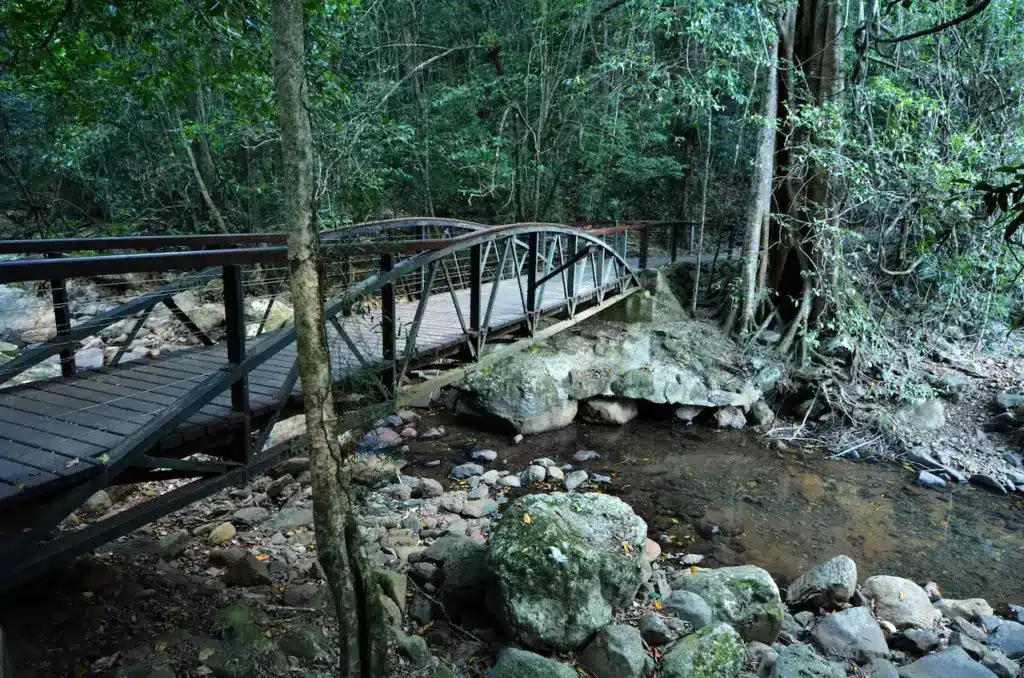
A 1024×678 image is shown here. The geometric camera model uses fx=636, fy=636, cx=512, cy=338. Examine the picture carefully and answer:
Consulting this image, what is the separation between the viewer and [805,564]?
224 inches

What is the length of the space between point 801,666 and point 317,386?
3261 millimetres

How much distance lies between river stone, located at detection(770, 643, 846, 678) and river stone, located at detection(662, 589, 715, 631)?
21.4 inches

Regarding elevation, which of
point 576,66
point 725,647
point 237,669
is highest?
point 576,66

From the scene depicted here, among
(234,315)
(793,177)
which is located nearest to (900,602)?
(234,315)

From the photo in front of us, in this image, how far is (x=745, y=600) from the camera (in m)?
4.56

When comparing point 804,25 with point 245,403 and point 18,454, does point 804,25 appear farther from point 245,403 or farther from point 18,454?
point 18,454

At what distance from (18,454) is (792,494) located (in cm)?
687

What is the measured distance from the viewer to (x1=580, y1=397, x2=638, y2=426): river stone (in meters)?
8.76

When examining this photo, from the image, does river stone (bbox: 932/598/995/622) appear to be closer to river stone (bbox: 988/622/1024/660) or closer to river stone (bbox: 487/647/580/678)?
river stone (bbox: 988/622/1024/660)

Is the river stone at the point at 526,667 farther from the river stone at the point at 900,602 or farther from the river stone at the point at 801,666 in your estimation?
the river stone at the point at 900,602

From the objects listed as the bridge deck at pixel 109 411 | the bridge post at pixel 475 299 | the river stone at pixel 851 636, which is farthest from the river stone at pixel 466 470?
the river stone at pixel 851 636

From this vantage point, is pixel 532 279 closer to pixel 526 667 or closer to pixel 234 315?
pixel 234 315

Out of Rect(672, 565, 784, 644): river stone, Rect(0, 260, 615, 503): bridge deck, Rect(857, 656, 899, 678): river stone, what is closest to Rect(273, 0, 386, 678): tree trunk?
Rect(0, 260, 615, 503): bridge deck

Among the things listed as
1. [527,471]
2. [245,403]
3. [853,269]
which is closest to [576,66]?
[853,269]
